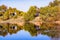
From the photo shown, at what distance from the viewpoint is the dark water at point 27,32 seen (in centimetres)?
351

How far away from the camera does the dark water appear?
351 centimetres

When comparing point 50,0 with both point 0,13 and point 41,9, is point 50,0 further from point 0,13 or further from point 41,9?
point 0,13

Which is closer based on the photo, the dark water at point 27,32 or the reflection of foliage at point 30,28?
the dark water at point 27,32

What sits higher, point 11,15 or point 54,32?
point 11,15

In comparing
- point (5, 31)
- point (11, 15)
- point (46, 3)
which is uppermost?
point (46, 3)

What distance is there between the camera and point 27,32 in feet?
12.3

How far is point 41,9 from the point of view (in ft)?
13.0

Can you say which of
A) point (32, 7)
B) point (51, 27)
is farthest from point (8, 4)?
point (51, 27)

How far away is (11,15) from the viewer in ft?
13.4

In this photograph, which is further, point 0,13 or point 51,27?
point 0,13

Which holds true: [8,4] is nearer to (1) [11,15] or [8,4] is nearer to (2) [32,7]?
(1) [11,15]

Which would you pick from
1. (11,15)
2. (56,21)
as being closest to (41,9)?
(56,21)

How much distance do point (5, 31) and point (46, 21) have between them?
0.92 meters

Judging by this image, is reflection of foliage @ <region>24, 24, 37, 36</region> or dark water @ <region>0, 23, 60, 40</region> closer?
dark water @ <region>0, 23, 60, 40</region>
